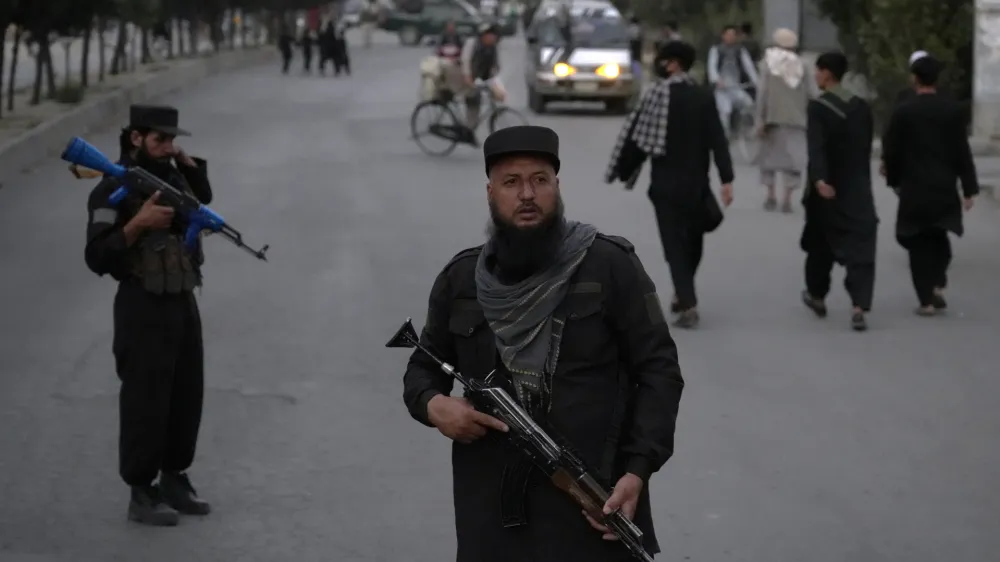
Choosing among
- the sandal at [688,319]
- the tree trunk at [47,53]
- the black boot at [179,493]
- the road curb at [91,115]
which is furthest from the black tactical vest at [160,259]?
the tree trunk at [47,53]

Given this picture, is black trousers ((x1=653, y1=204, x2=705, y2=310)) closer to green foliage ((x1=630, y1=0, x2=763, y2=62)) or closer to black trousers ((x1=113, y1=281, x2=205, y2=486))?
black trousers ((x1=113, y1=281, x2=205, y2=486))

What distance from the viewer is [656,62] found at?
1138cm

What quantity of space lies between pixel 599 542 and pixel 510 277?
23.9 inches

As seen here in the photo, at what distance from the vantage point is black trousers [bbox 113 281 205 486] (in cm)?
688

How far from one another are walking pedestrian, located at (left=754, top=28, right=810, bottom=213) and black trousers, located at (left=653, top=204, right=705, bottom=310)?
6144mm

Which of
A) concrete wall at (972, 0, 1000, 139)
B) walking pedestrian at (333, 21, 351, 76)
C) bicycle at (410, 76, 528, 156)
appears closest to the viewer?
concrete wall at (972, 0, 1000, 139)

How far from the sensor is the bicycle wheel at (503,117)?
24641 mm

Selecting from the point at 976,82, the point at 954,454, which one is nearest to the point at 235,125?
the point at 976,82

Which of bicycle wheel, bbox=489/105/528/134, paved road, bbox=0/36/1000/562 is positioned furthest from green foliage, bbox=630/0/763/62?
paved road, bbox=0/36/1000/562

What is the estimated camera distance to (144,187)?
6754mm

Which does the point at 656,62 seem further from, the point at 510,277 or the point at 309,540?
the point at 510,277

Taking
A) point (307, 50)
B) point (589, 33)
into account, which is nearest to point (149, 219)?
point (589, 33)

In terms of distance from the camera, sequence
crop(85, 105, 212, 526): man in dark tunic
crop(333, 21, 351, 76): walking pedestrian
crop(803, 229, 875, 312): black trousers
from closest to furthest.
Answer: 1. crop(85, 105, 212, 526): man in dark tunic
2. crop(803, 229, 875, 312): black trousers
3. crop(333, 21, 351, 76): walking pedestrian

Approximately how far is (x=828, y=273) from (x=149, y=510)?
19.1 feet
